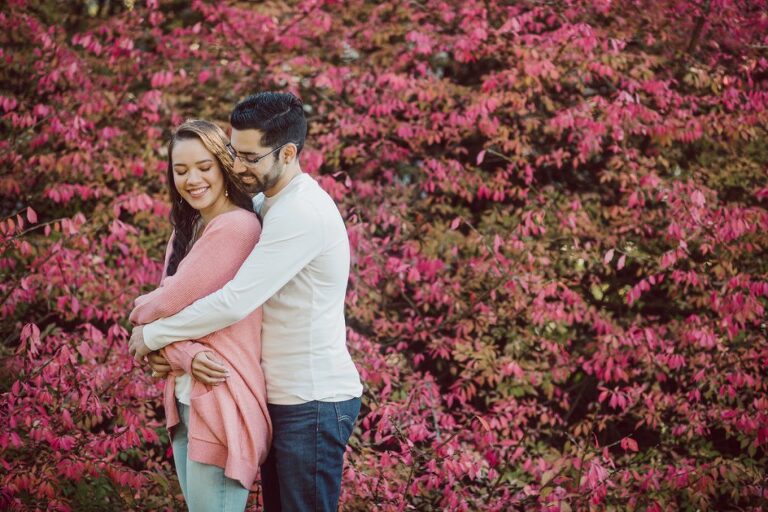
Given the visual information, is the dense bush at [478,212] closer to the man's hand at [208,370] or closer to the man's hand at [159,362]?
the man's hand at [159,362]

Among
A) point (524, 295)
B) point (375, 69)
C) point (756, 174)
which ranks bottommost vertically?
point (524, 295)

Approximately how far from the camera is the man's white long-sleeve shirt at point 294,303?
7.24 ft

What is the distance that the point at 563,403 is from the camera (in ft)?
17.0

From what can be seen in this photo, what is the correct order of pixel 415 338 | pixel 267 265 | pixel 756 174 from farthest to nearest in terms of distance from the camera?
pixel 756 174 → pixel 415 338 → pixel 267 265

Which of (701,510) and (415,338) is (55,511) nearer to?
(415,338)

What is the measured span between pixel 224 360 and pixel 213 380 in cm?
8

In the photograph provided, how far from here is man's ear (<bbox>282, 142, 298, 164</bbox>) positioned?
2395 millimetres

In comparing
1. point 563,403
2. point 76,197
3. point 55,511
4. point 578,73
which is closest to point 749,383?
point 563,403

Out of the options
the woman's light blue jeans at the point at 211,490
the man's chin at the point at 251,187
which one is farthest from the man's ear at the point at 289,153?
the woman's light blue jeans at the point at 211,490

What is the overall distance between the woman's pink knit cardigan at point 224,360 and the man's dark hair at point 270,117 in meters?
0.29

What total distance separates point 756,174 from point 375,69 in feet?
10.6

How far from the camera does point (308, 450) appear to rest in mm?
2324

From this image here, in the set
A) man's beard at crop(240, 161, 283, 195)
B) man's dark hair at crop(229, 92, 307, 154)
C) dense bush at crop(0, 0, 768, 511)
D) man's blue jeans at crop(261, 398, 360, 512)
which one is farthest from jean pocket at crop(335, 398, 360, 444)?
dense bush at crop(0, 0, 768, 511)

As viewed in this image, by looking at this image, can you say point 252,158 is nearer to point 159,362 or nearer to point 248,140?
point 248,140
